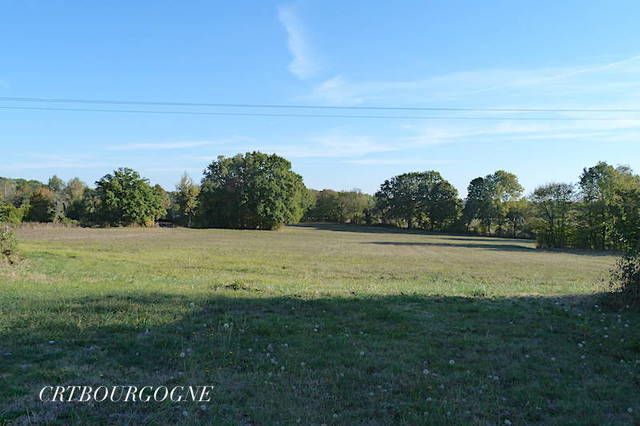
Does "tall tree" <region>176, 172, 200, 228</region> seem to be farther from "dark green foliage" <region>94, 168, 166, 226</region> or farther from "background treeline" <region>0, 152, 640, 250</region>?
"dark green foliage" <region>94, 168, 166, 226</region>

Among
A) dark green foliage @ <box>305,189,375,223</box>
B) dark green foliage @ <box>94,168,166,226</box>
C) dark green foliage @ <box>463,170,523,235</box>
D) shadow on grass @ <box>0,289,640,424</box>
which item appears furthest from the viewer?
dark green foliage @ <box>305,189,375,223</box>

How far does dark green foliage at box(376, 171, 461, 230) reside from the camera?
91.7 meters

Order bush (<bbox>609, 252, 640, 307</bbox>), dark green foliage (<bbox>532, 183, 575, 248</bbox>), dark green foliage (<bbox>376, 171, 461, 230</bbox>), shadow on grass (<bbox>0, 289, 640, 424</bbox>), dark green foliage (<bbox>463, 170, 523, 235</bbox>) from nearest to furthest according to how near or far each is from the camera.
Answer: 1. shadow on grass (<bbox>0, 289, 640, 424</bbox>)
2. bush (<bbox>609, 252, 640, 307</bbox>)
3. dark green foliage (<bbox>532, 183, 575, 248</bbox>)
4. dark green foliage (<bbox>463, 170, 523, 235</bbox>)
5. dark green foliage (<bbox>376, 171, 461, 230</bbox>)

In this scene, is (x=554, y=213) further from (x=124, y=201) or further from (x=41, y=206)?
(x=41, y=206)

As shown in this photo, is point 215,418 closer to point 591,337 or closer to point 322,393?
point 322,393

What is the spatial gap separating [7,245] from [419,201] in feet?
295

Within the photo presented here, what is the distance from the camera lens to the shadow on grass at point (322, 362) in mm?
3842

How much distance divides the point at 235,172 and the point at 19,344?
77.8 metres

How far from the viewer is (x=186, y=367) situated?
16.0 ft

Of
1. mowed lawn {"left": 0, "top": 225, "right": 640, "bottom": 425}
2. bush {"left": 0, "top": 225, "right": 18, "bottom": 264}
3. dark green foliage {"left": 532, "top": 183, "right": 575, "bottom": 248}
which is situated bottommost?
mowed lawn {"left": 0, "top": 225, "right": 640, "bottom": 425}

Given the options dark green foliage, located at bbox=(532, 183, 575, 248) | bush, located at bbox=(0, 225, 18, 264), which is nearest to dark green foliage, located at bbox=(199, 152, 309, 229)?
dark green foliage, located at bbox=(532, 183, 575, 248)

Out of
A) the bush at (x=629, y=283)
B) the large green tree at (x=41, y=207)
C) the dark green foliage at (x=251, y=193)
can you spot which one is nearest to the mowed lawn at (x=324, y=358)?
the bush at (x=629, y=283)

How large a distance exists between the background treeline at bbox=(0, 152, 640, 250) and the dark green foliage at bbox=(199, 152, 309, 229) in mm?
207

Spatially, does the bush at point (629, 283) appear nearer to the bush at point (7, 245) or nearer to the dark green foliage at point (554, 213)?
the bush at point (7, 245)
